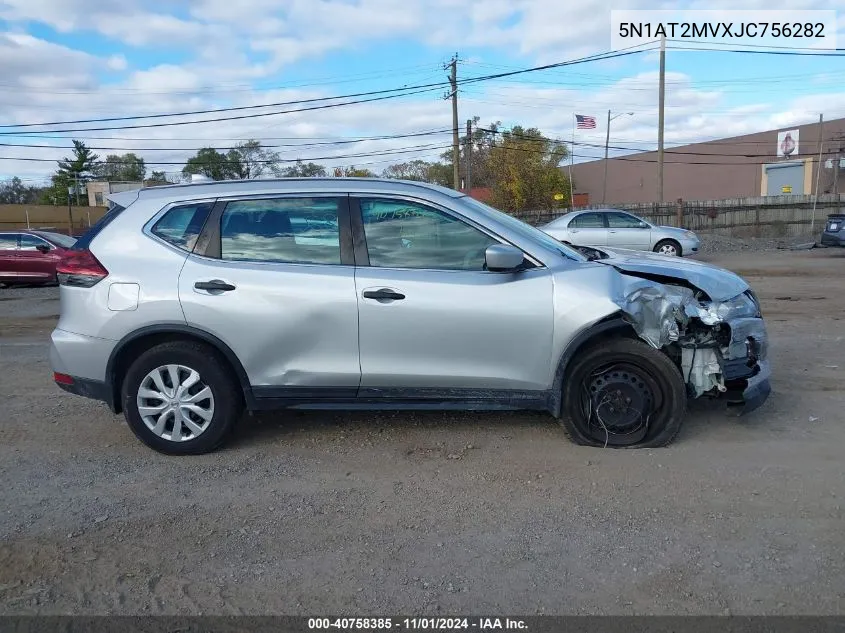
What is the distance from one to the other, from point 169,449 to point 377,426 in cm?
144

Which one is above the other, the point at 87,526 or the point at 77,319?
the point at 77,319

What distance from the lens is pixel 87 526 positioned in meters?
3.61

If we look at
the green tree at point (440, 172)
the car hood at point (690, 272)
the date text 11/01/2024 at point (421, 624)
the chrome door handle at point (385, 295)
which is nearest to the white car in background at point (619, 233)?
the car hood at point (690, 272)

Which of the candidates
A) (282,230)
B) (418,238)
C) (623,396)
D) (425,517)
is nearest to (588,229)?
(623,396)

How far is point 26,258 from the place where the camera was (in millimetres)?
15719

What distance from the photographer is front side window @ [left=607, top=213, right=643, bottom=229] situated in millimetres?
18641

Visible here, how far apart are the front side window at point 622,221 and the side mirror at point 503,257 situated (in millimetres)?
15193

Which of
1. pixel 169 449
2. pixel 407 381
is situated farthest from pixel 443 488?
pixel 169 449

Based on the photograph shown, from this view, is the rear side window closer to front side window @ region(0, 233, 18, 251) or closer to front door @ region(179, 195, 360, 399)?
front door @ region(179, 195, 360, 399)

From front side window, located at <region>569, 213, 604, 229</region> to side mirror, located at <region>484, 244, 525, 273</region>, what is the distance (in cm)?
1490

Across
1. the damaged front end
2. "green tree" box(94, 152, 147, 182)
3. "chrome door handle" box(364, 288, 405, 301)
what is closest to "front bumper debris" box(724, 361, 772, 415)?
the damaged front end

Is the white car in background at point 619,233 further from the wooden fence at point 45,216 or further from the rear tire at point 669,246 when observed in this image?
the wooden fence at point 45,216

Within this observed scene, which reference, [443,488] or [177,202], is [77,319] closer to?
[177,202]

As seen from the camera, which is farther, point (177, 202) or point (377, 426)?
point (377, 426)
